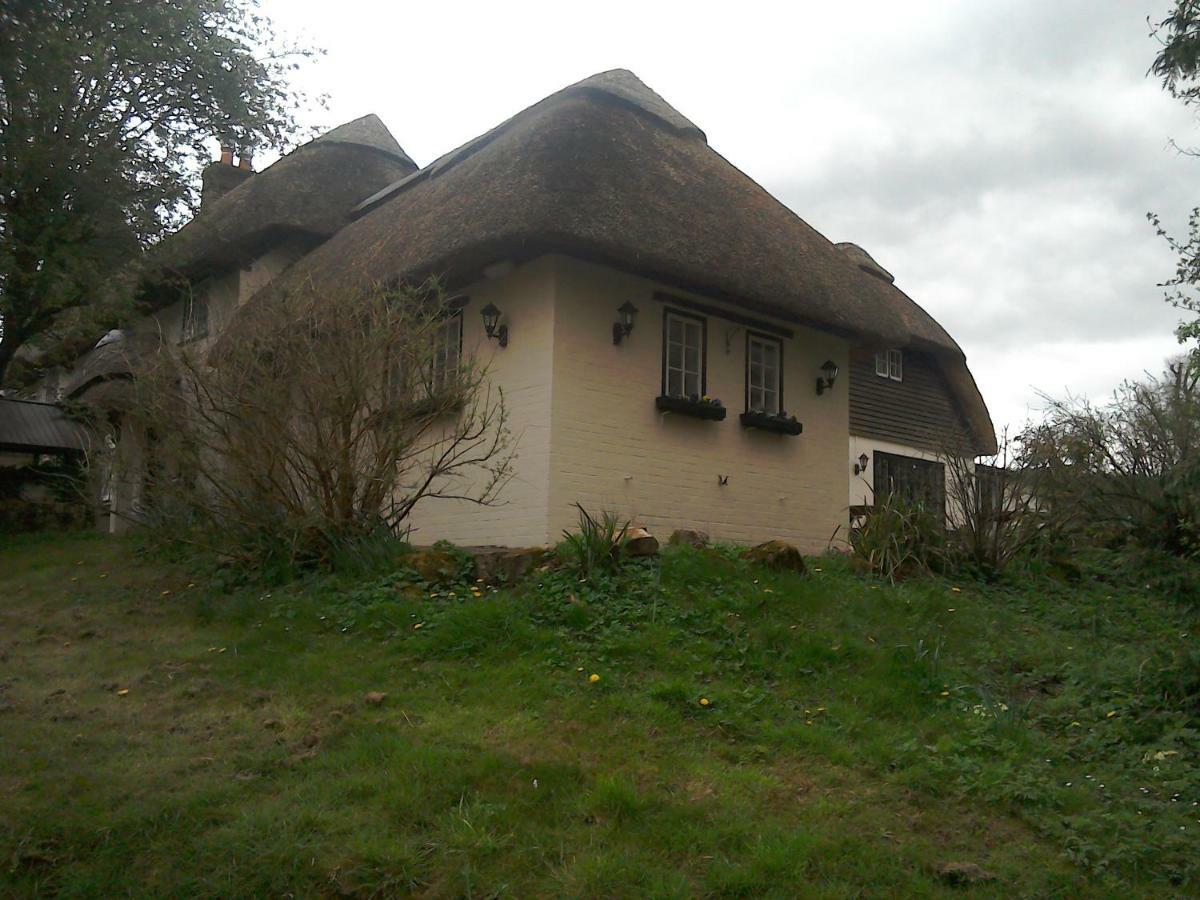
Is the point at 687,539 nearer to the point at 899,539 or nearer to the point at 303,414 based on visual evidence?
the point at 899,539

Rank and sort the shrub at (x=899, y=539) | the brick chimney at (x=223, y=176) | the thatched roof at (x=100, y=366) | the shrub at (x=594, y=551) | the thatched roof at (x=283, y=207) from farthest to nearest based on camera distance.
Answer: the brick chimney at (x=223, y=176) → the thatched roof at (x=283, y=207) → the thatched roof at (x=100, y=366) → the shrub at (x=899, y=539) → the shrub at (x=594, y=551)

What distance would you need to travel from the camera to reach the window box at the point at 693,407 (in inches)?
436

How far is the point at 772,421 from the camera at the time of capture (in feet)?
39.9

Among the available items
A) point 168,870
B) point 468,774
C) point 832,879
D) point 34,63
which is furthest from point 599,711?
point 34,63

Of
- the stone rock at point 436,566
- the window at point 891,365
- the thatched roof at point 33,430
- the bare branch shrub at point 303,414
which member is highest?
the window at point 891,365

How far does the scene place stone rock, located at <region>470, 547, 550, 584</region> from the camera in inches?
326

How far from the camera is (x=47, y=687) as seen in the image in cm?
664

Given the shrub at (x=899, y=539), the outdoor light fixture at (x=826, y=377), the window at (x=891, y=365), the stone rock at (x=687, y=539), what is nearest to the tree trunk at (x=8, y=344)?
the stone rock at (x=687, y=539)

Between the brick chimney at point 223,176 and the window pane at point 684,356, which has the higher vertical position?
the brick chimney at point 223,176

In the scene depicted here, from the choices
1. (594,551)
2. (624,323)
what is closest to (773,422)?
(624,323)

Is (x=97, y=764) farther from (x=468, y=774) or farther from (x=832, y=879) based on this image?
(x=832, y=879)

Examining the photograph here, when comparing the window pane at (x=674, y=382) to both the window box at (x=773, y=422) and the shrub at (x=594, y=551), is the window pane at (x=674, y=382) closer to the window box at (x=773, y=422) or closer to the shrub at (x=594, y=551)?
the window box at (x=773, y=422)

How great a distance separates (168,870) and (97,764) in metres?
1.18

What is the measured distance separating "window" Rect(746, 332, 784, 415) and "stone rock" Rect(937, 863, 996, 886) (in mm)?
Answer: 8140
